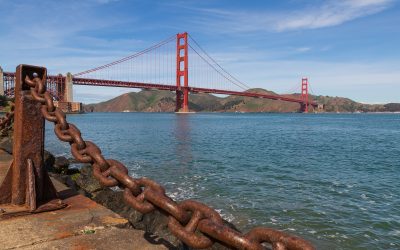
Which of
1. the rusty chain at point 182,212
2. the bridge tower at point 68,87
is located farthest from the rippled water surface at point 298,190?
the bridge tower at point 68,87

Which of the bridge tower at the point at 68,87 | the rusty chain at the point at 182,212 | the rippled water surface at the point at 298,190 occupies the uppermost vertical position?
the bridge tower at the point at 68,87

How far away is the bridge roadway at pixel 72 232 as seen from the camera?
7.13 ft

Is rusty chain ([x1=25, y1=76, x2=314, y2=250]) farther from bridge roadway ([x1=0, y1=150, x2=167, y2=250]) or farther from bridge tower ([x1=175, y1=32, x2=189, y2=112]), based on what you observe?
bridge tower ([x1=175, y1=32, x2=189, y2=112])

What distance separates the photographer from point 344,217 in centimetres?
715

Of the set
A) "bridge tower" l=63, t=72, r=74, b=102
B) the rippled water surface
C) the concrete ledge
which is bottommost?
the rippled water surface

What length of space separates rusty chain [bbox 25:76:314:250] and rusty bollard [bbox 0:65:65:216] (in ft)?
2.09

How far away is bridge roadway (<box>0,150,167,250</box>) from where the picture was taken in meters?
2.17

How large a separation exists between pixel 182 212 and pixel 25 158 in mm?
1727

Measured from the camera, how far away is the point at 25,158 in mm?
2695

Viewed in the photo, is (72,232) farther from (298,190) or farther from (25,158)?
(298,190)

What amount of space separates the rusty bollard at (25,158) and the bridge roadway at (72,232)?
15 cm

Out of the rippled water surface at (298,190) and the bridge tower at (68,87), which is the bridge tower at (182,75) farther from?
the rippled water surface at (298,190)

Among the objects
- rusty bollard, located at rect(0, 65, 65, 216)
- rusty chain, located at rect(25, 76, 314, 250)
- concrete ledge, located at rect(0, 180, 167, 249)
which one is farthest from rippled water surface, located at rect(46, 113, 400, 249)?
rusty chain, located at rect(25, 76, 314, 250)

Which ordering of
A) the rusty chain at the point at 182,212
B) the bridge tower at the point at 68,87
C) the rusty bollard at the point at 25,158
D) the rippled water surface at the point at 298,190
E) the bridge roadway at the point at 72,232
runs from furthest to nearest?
the bridge tower at the point at 68,87
the rippled water surface at the point at 298,190
the rusty bollard at the point at 25,158
the bridge roadway at the point at 72,232
the rusty chain at the point at 182,212
